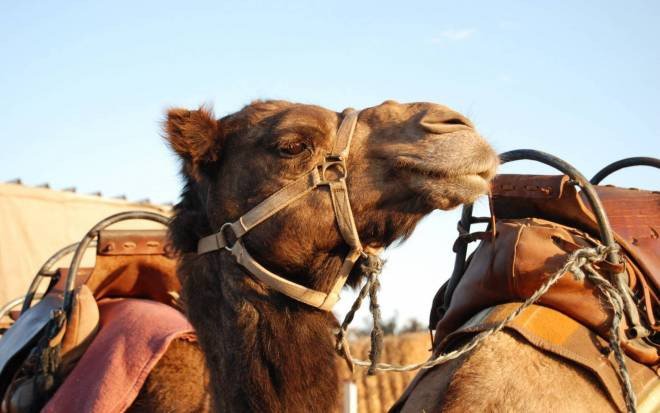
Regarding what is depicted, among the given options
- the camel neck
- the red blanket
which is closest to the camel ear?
the camel neck

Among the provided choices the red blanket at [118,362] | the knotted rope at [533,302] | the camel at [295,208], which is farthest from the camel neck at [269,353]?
the red blanket at [118,362]

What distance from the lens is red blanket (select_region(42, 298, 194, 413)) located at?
4766 mm

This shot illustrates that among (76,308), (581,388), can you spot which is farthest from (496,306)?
(76,308)

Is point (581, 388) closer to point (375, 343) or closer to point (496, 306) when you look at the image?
point (496, 306)

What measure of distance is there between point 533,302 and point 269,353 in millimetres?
1144

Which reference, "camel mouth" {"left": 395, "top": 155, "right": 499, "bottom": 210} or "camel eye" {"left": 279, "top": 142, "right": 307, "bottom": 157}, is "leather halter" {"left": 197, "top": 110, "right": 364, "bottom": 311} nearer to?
"camel eye" {"left": 279, "top": 142, "right": 307, "bottom": 157}

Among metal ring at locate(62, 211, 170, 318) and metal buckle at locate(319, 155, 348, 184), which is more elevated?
metal buckle at locate(319, 155, 348, 184)

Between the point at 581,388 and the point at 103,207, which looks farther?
the point at 103,207

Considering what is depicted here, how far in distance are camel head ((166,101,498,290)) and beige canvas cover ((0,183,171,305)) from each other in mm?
13307

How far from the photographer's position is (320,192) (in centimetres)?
376

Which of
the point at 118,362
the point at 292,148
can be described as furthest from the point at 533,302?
the point at 118,362

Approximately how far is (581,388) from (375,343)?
86cm

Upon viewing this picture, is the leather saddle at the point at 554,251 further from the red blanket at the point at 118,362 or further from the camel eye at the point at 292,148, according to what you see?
the red blanket at the point at 118,362

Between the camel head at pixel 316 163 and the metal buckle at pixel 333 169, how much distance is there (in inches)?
1.4
